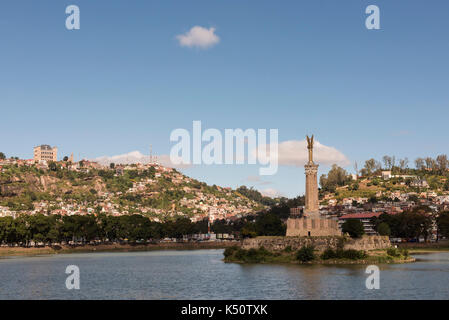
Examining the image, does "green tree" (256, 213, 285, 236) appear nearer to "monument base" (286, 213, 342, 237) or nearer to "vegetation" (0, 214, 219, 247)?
"vegetation" (0, 214, 219, 247)

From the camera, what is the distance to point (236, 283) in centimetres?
6053

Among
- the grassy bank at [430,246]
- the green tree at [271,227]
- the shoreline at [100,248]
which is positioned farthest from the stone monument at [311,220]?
the shoreline at [100,248]

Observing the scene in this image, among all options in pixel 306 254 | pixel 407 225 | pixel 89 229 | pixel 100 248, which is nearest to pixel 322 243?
pixel 306 254

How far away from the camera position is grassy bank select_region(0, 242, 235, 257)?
5226 inches

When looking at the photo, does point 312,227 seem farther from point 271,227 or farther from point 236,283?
point 271,227

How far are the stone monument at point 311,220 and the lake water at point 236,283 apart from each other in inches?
371

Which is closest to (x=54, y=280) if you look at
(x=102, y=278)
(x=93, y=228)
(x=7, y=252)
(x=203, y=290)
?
(x=102, y=278)

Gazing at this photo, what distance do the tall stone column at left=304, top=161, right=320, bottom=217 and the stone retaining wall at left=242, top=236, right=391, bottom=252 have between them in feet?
17.8

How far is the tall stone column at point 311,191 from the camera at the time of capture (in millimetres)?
87000

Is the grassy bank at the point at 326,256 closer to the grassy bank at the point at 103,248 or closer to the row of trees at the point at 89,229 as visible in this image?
the row of trees at the point at 89,229

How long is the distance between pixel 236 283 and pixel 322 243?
81.1 feet

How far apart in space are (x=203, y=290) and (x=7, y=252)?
3553 inches

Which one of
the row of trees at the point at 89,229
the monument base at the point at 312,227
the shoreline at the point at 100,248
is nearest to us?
the monument base at the point at 312,227
